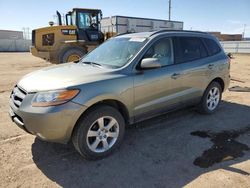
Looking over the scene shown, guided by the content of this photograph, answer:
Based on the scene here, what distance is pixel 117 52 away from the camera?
452 centimetres

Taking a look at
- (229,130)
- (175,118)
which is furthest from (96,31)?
(229,130)

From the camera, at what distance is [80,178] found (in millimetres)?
3285

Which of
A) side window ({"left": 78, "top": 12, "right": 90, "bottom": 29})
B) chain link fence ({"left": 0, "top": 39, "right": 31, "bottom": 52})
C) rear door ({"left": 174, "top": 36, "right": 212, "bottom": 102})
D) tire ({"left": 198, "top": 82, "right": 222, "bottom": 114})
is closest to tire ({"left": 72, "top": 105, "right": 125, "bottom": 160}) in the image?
rear door ({"left": 174, "top": 36, "right": 212, "bottom": 102})

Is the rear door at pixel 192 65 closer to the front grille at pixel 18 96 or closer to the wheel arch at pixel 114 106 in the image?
the wheel arch at pixel 114 106

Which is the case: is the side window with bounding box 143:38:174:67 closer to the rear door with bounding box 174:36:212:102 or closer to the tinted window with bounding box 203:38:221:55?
the rear door with bounding box 174:36:212:102

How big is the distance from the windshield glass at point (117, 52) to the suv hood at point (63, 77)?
319mm

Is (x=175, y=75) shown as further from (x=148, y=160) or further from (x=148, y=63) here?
(x=148, y=160)

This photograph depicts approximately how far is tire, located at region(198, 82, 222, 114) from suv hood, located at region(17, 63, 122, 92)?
103 inches

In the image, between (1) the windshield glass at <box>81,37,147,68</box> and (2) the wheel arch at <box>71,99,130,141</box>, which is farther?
(1) the windshield glass at <box>81,37,147,68</box>

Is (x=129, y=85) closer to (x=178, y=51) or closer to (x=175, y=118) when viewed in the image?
(x=178, y=51)

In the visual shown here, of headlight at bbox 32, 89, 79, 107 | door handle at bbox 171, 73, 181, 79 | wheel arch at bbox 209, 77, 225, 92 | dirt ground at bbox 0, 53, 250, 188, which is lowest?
dirt ground at bbox 0, 53, 250, 188

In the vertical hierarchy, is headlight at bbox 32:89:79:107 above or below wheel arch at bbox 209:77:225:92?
above

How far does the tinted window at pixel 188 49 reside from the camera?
15.9 feet

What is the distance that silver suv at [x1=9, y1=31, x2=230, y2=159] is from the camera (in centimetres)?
330
